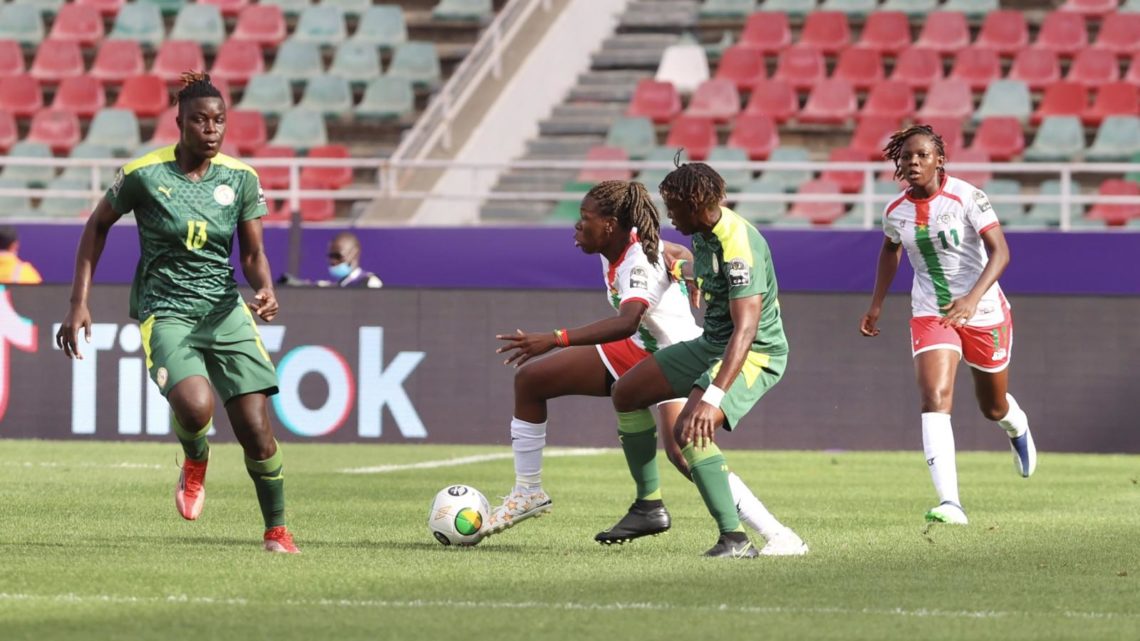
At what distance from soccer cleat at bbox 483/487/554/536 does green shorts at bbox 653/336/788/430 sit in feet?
2.99

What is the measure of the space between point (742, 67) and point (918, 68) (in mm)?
2129

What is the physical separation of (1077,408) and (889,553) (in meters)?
7.79

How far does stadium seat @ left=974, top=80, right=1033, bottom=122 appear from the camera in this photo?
2247 centimetres

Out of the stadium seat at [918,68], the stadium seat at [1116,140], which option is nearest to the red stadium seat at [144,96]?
the stadium seat at [918,68]

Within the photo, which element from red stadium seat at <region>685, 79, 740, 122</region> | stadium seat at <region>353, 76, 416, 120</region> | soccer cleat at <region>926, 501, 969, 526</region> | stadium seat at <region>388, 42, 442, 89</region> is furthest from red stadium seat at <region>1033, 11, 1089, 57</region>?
soccer cleat at <region>926, 501, 969, 526</region>

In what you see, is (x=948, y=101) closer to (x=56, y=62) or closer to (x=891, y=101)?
(x=891, y=101)

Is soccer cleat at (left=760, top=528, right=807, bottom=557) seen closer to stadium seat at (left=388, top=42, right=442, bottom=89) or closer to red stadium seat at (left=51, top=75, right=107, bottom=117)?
stadium seat at (left=388, top=42, right=442, bottom=89)

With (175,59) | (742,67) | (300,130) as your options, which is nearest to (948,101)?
(742,67)

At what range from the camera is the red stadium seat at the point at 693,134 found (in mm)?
22672

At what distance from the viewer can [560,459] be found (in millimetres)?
15297

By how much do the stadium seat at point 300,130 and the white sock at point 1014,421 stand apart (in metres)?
13.6

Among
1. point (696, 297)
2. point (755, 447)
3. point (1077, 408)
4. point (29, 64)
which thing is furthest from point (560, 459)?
point (29, 64)

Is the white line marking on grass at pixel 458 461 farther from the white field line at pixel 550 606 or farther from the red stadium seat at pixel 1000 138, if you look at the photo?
the red stadium seat at pixel 1000 138

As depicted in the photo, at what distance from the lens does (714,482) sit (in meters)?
8.33
